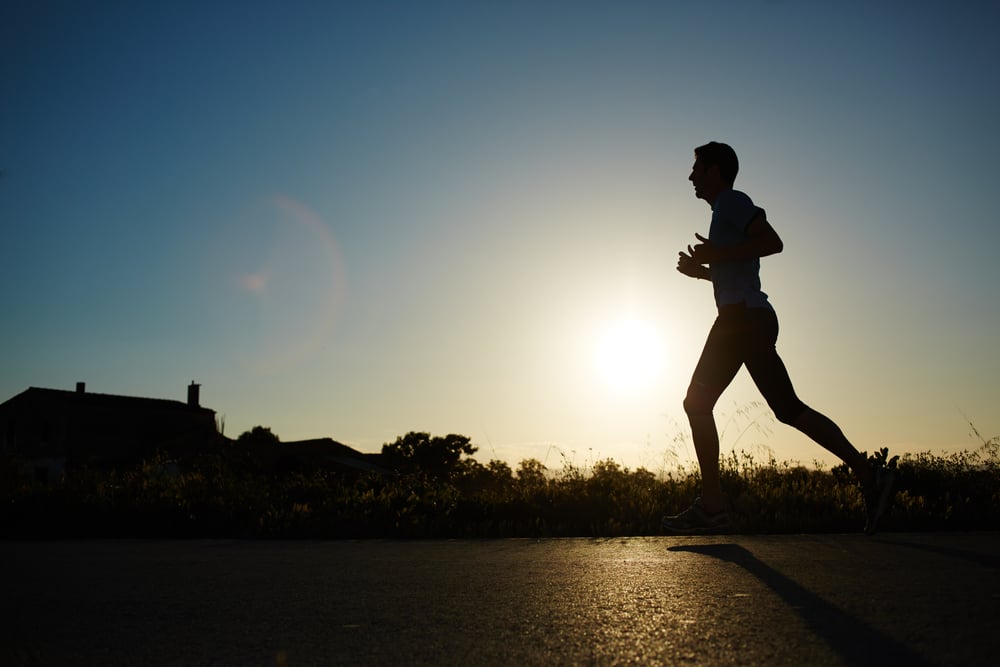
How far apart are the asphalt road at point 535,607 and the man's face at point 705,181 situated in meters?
2.34

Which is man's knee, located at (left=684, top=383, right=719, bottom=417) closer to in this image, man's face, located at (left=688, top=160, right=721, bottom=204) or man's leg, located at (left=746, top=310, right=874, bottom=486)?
man's leg, located at (left=746, top=310, right=874, bottom=486)

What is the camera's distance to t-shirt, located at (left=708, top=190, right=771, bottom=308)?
4.94 m

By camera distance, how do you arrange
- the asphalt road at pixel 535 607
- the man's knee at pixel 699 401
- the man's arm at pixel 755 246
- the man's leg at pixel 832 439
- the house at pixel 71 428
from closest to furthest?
the asphalt road at pixel 535 607, the man's leg at pixel 832 439, the man's arm at pixel 755 246, the man's knee at pixel 699 401, the house at pixel 71 428

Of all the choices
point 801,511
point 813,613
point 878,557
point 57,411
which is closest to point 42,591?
point 813,613

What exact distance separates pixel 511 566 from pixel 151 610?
1567 mm

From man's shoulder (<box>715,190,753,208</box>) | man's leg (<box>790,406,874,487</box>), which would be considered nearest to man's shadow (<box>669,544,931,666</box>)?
man's leg (<box>790,406,874,487</box>)

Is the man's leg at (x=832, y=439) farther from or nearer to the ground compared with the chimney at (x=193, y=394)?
nearer to the ground

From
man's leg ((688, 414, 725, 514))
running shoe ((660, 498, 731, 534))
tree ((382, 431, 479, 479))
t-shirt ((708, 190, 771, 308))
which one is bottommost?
running shoe ((660, 498, 731, 534))

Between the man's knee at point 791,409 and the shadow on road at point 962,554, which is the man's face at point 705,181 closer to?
the man's knee at point 791,409

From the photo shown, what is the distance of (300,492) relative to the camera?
25.0 feet

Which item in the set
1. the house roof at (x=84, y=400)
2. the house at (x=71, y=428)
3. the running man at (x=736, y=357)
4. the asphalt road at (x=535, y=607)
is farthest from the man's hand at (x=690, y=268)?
the house roof at (x=84, y=400)

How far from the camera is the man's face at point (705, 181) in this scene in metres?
5.45

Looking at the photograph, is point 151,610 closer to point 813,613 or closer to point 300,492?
point 813,613

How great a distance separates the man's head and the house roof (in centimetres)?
6491
